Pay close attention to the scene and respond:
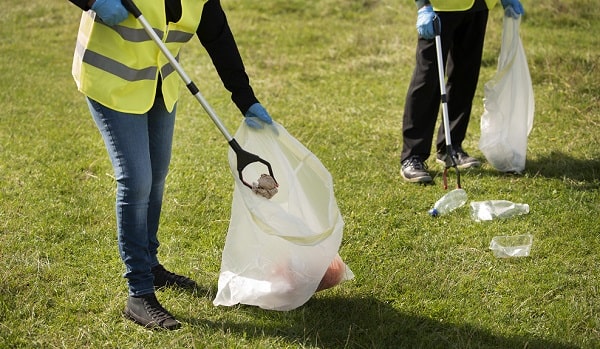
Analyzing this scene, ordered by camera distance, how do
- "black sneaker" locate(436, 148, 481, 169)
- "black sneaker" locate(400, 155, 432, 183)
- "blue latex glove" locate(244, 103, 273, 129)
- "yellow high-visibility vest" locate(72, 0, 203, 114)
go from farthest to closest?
"black sneaker" locate(436, 148, 481, 169) < "black sneaker" locate(400, 155, 432, 183) < "blue latex glove" locate(244, 103, 273, 129) < "yellow high-visibility vest" locate(72, 0, 203, 114)

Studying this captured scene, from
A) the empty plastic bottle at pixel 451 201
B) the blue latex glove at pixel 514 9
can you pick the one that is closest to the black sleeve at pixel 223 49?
the empty plastic bottle at pixel 451 201

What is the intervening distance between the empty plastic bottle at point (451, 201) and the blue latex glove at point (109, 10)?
229cm

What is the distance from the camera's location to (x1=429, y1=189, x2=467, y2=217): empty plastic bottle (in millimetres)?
4391

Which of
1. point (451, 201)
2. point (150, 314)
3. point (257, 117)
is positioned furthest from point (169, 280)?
point (451, 201)

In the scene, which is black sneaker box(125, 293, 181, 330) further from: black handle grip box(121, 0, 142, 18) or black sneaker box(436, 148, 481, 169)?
black sneaker box(436, 148, 481, 169)

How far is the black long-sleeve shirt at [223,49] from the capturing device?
3.21 metres

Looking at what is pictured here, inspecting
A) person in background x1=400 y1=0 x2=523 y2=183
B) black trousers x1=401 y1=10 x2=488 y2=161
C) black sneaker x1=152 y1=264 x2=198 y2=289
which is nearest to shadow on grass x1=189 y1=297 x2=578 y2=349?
black sneaker x1=152 y1=264 x2=198 y2=289

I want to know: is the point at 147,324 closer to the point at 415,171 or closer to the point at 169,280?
the point at 169,280

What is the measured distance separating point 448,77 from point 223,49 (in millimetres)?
2310

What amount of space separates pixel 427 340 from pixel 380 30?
20.8 feet

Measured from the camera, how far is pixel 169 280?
11.6 feet

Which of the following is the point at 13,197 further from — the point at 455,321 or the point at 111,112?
the point at 455,321

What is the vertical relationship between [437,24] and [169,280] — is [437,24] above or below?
above

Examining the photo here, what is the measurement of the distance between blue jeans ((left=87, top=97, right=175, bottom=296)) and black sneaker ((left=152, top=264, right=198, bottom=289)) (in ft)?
1.01
